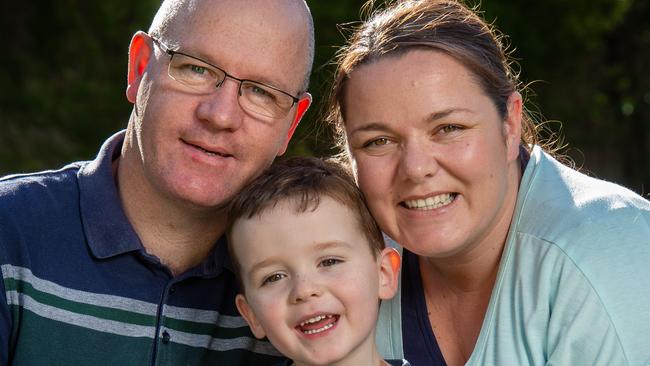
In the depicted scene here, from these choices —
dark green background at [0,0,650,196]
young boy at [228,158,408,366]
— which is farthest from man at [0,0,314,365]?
dark green background at [0,0,650,196]

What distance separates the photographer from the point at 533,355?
304cm

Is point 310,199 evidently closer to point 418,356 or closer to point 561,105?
point 418,356

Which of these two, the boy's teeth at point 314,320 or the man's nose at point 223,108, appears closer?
the boy's teeth at point 314,320

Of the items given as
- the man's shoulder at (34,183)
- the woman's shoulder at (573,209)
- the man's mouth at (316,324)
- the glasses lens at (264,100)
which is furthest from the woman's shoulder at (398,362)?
the man's shoulder at (34,183)

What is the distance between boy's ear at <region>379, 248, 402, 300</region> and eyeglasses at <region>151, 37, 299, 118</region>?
563 millimetres

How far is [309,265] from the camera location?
117 inches

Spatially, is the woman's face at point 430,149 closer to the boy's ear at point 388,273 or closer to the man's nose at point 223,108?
the boy's ear at point 388,273

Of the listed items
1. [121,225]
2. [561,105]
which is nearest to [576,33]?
[561,105]

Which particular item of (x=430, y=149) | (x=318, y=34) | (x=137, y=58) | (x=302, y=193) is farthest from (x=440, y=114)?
(x=318, y=34)

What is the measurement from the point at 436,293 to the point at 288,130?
76cm

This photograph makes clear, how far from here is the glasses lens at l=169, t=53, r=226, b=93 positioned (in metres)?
3.13

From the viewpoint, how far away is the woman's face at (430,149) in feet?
10.0

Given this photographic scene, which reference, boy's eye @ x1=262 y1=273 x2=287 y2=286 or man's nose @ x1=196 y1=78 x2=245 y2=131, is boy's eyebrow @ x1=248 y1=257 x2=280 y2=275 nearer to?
boy's eye @ x1=262 y1=273 x2=287 y2=286

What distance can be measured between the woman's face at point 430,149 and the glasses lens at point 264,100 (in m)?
0.20
